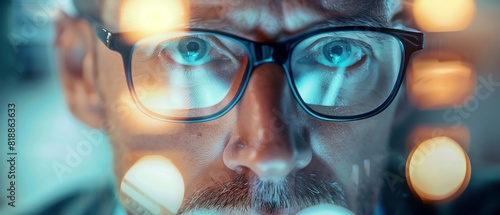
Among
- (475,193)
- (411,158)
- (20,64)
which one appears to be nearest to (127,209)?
(20,64)

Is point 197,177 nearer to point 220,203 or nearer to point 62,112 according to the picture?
point 220,203

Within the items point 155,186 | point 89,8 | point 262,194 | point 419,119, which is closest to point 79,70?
point 89,8

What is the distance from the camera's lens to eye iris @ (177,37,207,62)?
1.93ft

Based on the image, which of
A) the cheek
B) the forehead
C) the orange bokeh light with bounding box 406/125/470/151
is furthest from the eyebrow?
the orange bokeh light with bounding box 406/125/470/151

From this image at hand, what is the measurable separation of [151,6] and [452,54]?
43 cm

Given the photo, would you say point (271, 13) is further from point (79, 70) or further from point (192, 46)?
point (79, 70)

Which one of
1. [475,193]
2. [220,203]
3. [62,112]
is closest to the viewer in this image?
[220,203]

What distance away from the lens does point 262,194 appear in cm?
54

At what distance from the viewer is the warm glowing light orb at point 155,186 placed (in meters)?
0.59

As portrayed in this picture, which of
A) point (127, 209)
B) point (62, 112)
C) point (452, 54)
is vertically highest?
point (452, 54)

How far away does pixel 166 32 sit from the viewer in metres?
0.57

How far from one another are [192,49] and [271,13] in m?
0.10

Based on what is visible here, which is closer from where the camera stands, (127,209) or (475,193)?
(127,209)

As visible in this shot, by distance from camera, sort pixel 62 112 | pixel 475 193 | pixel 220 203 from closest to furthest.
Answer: pixel 220 203 < pixel 62 112 < pixel 475 193
